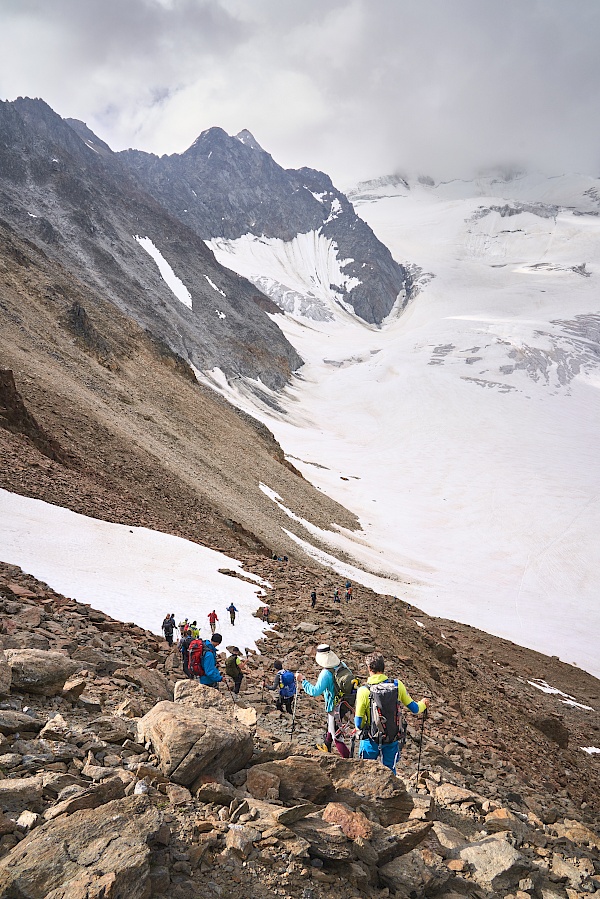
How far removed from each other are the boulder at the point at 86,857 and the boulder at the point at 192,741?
73 cm

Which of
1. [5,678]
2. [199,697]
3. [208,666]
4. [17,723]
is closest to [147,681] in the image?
[208,666]

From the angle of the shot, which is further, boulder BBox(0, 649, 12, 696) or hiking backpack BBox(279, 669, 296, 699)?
hiking backpack BBox(279, 669, 296, 699)

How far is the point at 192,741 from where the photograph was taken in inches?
192

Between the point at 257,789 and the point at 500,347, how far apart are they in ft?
431

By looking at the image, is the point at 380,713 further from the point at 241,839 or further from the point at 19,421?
the point at 19,421

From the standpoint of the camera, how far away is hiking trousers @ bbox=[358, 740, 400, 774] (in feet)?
20.2

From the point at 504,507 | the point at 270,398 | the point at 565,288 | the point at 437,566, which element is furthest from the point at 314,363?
the point at 565,288

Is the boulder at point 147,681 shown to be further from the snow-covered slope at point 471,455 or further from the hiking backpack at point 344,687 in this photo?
the snow-covered slope at point 471,455

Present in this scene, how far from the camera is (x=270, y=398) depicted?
8981 centimetres

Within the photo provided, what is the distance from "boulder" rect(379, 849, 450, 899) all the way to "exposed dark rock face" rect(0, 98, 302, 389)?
230 ft

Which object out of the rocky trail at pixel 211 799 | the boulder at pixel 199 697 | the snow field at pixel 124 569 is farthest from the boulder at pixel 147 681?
the snow field at pixel 124 569

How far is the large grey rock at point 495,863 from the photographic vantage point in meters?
5.59

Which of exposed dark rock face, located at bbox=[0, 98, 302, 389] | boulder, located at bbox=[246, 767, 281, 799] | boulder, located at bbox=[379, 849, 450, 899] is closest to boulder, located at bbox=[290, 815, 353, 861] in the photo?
boulder, located at bbox=[246, 767, 281, 799]

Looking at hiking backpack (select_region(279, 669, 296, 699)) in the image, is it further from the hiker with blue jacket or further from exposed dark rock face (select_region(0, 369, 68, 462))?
exposed dark rock face (select_region(0, 369, 68, 462))
